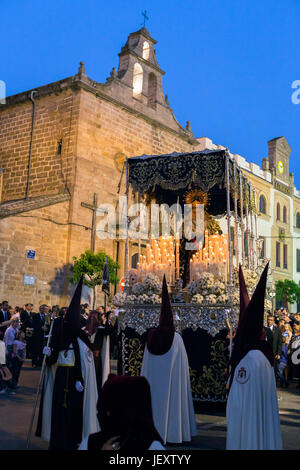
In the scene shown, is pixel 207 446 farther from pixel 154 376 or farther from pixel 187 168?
pixel 187 168

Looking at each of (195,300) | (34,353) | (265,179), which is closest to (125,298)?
(195,300)

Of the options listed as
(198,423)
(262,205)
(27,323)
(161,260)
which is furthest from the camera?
(262,205)

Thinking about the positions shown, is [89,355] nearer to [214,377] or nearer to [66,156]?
[214,377]

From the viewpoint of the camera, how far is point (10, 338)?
9.74m

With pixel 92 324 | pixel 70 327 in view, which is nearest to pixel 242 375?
pixel 70 327

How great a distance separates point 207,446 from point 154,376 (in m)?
1.07

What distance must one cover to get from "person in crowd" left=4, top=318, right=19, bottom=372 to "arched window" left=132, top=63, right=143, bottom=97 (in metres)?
18.9

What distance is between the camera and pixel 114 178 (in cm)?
2384

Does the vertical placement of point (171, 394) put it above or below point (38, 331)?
below

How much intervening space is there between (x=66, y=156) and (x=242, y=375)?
19152 mm

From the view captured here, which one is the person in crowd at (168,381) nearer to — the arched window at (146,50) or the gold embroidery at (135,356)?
the gold embroidery at (135,356)

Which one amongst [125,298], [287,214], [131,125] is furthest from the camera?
[287,214]

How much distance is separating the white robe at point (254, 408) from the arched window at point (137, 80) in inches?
923

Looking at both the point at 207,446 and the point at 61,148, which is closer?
the point at 207,446
